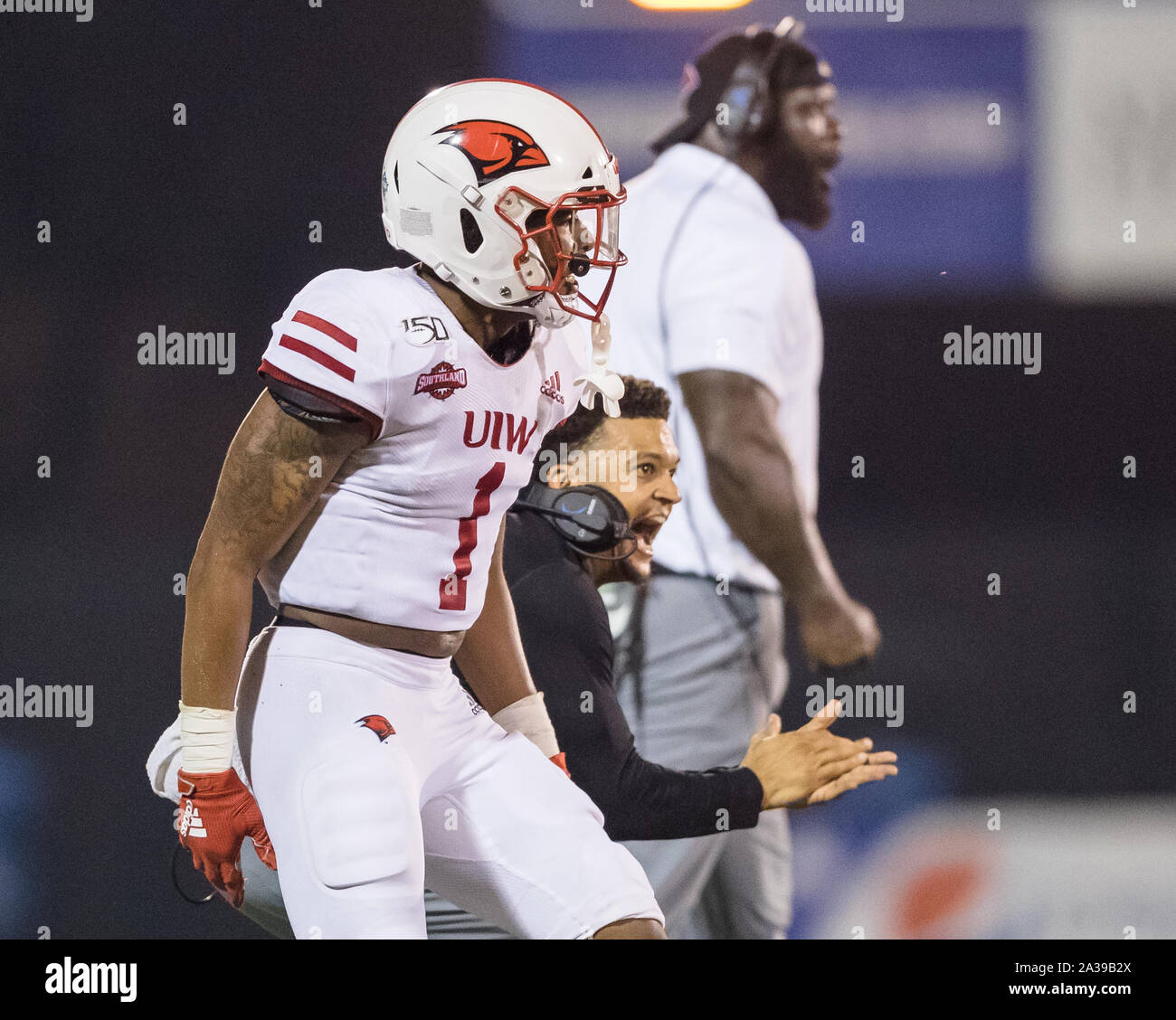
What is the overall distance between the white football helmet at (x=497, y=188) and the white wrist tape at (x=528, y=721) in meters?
0.70

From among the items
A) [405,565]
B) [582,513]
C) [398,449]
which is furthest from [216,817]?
[582,513]

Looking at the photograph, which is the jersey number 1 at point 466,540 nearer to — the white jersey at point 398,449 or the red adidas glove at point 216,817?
the white jersey at point 398,449

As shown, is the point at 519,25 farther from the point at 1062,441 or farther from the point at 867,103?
the point at 1062,441

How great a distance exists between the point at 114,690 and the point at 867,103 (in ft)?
6.50

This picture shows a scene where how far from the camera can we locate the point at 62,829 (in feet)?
8.98

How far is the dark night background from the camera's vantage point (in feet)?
Result: 8.83

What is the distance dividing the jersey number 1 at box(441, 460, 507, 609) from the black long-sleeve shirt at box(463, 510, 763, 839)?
1.77ft

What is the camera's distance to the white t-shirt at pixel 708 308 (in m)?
2.70

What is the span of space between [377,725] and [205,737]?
260mm

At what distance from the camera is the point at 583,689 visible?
2621 mm

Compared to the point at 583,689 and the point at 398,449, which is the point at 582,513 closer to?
the point at 583,689

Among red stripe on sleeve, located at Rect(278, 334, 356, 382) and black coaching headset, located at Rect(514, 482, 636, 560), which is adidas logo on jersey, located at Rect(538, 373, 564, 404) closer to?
red stripe on sleeve, located at Rect(278, 334, 356, 382)

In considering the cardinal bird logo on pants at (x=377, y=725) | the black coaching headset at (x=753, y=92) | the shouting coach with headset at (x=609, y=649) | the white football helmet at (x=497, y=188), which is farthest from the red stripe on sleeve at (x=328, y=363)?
the black coaching headset at (x=753, y=92)

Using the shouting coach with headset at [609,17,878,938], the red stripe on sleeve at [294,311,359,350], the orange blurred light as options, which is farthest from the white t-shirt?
the red stripe on sleeve at [294,311,359,350]
